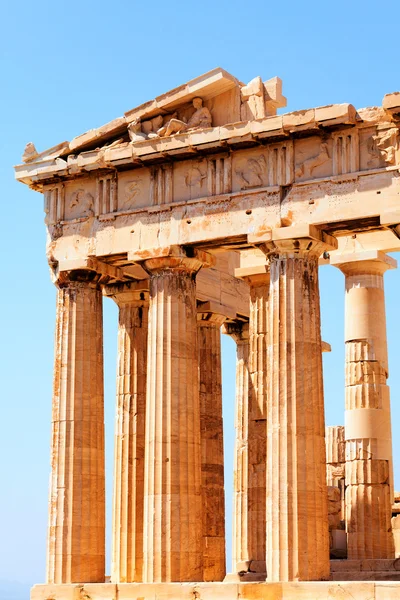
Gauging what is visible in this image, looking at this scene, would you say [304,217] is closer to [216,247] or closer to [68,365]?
[216,247]

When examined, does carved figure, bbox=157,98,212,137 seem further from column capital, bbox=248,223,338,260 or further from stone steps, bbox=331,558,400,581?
stone steps, bbox=331,558,400,581

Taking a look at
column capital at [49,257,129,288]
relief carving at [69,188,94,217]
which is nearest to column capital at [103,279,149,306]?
column capital at [49,257,129,288]

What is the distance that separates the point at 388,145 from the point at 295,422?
7.74m

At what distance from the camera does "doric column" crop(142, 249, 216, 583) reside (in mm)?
41438

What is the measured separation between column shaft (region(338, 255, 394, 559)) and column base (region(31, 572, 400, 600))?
22.3ft

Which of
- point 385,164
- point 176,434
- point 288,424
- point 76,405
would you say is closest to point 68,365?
point 76,405

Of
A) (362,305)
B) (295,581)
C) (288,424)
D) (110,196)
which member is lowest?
(295,581)

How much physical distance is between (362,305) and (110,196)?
28.4 feet

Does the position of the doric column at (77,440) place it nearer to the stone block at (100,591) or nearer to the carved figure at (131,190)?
the stone block at (100,591)

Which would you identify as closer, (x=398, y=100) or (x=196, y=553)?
(x=398, y=100)

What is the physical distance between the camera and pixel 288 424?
39.6 meters

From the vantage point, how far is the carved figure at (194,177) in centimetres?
4284

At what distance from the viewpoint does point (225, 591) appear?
39094mm

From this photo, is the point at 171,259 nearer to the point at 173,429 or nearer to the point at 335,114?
the point at 173,429
